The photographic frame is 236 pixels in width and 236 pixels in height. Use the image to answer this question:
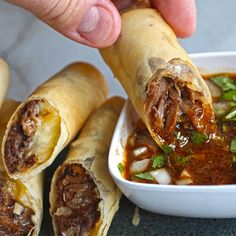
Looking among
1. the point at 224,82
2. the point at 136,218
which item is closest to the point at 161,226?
the point at 136,218

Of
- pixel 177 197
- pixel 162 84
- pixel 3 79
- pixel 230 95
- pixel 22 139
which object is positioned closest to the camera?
pixel 177 197

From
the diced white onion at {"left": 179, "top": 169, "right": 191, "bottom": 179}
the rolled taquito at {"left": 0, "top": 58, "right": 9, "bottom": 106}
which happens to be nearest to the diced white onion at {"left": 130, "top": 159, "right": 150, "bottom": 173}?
the diced white onion at {"left": 179, "top": 169, "right": 191, "bottom": 179}

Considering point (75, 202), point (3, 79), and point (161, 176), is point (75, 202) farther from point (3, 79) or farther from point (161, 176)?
point (3, 79)

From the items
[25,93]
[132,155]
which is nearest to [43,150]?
[132,155]

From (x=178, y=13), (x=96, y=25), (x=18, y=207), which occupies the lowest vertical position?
(x=18, y=207)

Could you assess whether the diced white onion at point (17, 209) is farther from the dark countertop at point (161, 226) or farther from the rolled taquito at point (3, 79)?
the rolled taquito at point (3, 79)

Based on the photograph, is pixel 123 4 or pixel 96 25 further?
pixel 123 4
